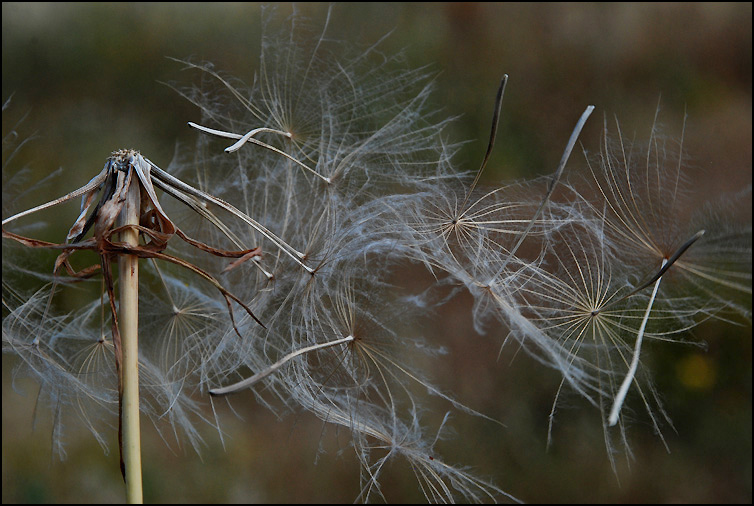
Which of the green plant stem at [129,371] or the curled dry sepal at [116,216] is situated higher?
the curled dry sepal at [116,216]

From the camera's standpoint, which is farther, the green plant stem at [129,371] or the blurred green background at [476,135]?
the blurred green background at [476,135]

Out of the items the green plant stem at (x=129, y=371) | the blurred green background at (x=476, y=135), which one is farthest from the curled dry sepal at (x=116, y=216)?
the blurred green background at (x=476, y=135)

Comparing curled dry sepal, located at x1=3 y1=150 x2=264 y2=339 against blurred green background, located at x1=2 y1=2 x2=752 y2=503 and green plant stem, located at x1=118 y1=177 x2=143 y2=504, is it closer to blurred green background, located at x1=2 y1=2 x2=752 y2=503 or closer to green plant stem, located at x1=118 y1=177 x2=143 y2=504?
green plant stem, located at x1=118 y1=177 x2=143 y2=504

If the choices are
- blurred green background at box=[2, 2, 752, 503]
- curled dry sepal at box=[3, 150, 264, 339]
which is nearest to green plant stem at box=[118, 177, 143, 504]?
curled dry sepal at box=[3, 150, 264, 339]

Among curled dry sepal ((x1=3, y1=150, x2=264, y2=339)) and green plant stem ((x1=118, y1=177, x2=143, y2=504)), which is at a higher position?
curled dry sepal ((x1=3, y1=150, x2=264, y2=339))

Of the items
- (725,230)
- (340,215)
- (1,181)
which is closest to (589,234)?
(725,230)

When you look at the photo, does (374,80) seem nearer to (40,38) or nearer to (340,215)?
(340,215)

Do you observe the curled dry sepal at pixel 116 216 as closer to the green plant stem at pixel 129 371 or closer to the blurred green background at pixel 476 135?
the green plant stem at pixel 129 371

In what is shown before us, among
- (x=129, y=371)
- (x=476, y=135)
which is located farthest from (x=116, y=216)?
(x=476, y=135)
